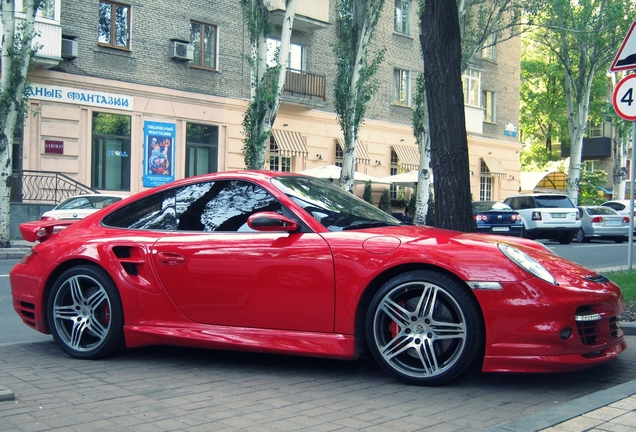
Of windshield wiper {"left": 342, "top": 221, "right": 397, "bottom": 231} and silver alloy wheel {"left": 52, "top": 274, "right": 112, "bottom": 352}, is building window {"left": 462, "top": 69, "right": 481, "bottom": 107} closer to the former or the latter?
windshield wiper {"left": 342, "top": 221, "right": 397, "bottom": 231}

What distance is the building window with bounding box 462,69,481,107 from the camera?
1486 inches

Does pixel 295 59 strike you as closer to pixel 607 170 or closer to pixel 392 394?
pixel 392 394

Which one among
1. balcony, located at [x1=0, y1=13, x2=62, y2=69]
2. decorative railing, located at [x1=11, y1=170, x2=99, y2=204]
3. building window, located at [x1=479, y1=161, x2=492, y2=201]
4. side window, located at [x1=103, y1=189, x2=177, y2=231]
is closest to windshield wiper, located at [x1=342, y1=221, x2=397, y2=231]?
side window, located at [x1=103, y1=189, x2=177, y2=231]

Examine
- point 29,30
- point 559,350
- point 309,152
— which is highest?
point 29,30

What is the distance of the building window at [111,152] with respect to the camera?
23828 mm

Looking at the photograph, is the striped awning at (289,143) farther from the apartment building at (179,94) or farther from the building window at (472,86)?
the building window at (472,86)

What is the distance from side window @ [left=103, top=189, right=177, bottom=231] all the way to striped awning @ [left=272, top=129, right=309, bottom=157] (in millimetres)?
22992

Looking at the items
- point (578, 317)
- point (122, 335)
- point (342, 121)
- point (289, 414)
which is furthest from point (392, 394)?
point (342, 121)

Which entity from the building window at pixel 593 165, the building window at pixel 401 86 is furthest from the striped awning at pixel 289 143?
the building window at pixel 593 165

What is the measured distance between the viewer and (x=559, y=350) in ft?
14.1

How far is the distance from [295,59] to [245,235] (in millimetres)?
25486

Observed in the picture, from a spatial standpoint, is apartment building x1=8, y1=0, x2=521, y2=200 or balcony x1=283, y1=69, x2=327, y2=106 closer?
apartment building x1=8, y1=0, x2=521, y2=200

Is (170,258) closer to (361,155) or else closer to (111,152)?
(111,152)

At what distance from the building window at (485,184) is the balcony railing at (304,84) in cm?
1335
